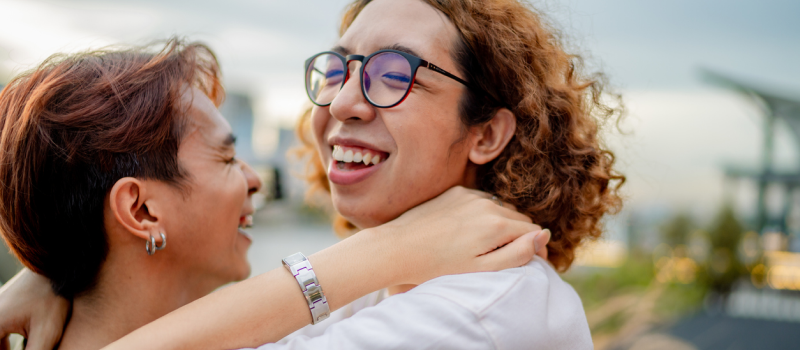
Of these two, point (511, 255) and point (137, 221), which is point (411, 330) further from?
point (137, 221)

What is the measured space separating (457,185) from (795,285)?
762 cm

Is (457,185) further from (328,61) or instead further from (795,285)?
(795,285)

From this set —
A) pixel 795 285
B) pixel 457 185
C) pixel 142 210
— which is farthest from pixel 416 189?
pixel 795 285

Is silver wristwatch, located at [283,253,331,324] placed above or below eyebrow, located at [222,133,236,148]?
below

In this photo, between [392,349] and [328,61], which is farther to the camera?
[328,61]

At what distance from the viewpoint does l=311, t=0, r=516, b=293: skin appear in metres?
1.83

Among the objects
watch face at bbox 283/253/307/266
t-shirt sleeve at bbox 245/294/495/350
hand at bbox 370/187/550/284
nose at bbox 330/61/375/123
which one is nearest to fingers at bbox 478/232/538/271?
hand at bbox 370/187/550/284

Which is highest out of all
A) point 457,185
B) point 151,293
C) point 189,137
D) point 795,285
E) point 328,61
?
point 328,61

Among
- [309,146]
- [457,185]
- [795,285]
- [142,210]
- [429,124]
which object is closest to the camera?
[142,210]

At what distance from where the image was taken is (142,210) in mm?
1656

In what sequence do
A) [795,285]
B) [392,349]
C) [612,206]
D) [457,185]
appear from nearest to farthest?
[392,349]
[457,185]
[612,206]
[795,285]

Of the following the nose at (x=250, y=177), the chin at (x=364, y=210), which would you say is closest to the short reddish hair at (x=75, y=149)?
the nose at (x=250, y=177)

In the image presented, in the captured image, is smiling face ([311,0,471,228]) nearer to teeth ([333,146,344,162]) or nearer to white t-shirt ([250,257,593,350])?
teeth ([333,146,344,162])

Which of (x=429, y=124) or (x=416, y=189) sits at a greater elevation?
(x=429, y=124)
